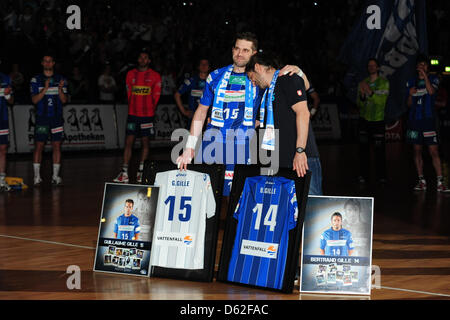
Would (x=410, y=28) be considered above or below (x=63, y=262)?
above

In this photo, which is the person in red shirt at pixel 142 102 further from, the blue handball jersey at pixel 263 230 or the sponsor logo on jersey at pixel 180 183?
the blue handball jersey at pixel 263 230

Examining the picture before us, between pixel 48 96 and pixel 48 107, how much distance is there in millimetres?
202

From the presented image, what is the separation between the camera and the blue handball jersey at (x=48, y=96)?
14305mm

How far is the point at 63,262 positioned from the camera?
7.99 metres

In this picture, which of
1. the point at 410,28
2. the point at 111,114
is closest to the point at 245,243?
the point at 410,28

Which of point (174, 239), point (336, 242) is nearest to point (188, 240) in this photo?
point (174, 239)

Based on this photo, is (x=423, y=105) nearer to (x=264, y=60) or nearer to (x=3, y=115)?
(x=3, y=115)

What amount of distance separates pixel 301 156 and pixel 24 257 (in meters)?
3.25

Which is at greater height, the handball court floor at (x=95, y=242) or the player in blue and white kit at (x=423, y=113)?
the player in blue and white kit at (x=423, y=113)

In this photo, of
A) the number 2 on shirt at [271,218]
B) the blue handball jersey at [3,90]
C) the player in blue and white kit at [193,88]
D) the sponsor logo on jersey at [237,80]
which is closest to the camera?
the number 2 on shirt at [271,218]

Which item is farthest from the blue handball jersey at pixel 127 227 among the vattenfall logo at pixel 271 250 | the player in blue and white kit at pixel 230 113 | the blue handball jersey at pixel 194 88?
the blue handball jersey at pixel 194 88

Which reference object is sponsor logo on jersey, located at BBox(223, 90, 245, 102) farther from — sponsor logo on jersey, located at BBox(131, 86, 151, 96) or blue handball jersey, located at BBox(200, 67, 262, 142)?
sponsor logo on jersey, located at BBox(131, 86, 151, 96)
